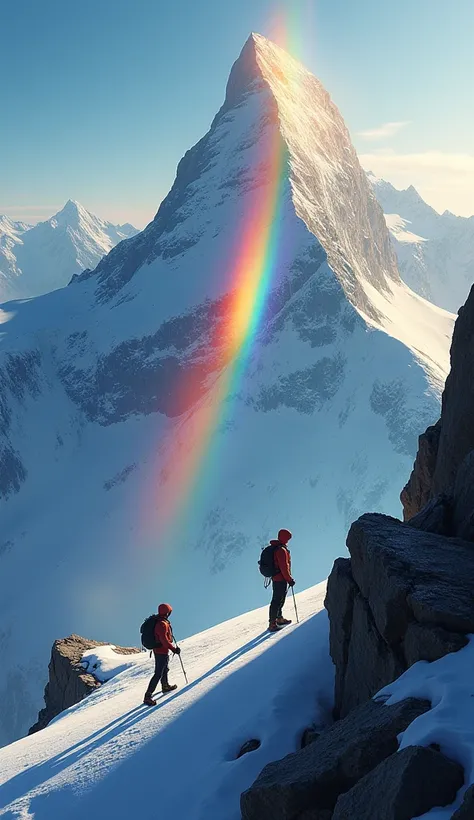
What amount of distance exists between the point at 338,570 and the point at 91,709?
396 inches

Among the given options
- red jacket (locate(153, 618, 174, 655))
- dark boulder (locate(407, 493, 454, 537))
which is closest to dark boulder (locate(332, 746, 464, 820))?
dark boulder (locate(407, 493, 454, 537))

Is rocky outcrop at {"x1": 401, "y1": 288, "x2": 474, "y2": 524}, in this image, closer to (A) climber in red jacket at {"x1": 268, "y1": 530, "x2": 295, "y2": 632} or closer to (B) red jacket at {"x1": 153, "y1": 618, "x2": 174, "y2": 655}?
(A) climber in red jacket at {"x1": 268, "y1": 530, "x2": 295, "y2": 632}

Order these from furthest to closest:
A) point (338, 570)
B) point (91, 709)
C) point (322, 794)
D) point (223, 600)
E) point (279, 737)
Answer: point (223, 600), point (91, 709), point (338, 570), point (279, 737), point (322, 794)

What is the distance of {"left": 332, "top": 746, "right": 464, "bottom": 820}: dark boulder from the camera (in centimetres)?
570

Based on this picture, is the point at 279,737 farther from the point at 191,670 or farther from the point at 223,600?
the point at 223,600

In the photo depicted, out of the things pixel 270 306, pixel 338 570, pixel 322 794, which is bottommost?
pixel 322 794

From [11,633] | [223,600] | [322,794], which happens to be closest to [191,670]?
[322,794]

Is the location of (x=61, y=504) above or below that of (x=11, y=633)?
above

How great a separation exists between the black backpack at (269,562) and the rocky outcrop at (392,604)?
387 cm

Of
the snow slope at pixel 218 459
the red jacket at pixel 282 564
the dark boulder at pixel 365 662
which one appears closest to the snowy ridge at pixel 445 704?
the dark boulder at pixel 365 662

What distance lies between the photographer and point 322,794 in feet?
23.5

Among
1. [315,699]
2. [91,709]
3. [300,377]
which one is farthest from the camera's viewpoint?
[300,377]

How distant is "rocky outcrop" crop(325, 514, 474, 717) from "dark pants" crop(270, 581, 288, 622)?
3886 millimetres

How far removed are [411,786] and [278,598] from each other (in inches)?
412
